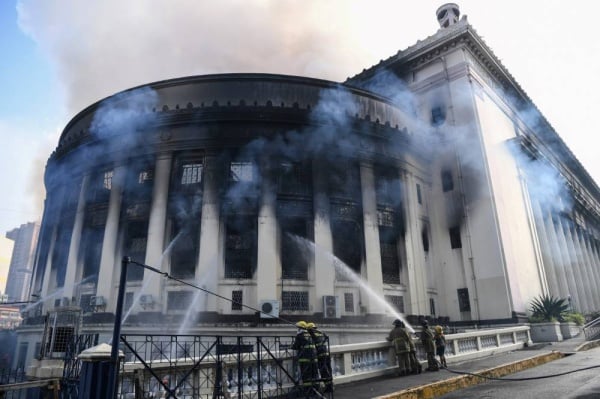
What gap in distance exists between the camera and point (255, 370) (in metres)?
8.36

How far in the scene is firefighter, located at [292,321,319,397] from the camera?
7715mm

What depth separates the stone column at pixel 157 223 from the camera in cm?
1880

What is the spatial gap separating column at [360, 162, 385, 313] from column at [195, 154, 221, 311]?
712 centimetres

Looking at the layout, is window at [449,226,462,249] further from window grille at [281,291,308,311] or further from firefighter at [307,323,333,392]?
firefighter at [307,323,333,392]

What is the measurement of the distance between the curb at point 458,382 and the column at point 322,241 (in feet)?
27.3

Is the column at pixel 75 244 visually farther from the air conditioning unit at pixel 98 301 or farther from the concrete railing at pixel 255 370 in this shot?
the concrete railing at pixel 255 370

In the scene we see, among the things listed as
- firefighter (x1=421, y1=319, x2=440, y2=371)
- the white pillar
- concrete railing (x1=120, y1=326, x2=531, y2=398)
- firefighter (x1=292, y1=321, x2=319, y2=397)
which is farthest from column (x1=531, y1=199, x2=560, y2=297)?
firefighter (x1=292, y1=321, x2=319, y2=397)

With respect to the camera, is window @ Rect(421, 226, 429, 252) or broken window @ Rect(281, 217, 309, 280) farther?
window @ Rect(421, 226, 429, 252)

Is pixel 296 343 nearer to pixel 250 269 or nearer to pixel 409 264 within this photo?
pixel 250 269

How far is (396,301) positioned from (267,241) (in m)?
7.45

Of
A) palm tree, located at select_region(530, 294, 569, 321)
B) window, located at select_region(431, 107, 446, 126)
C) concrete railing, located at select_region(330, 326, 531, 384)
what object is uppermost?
window, located at select_region(431, 107, 446, 126)

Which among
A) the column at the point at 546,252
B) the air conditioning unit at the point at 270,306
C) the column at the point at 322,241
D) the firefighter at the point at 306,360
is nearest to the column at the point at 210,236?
the air conditioning unit at the point at 270,306

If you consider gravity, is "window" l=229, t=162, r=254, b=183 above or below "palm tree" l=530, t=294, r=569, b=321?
above

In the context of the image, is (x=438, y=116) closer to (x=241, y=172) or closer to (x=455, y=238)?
(x=455, y=238)
